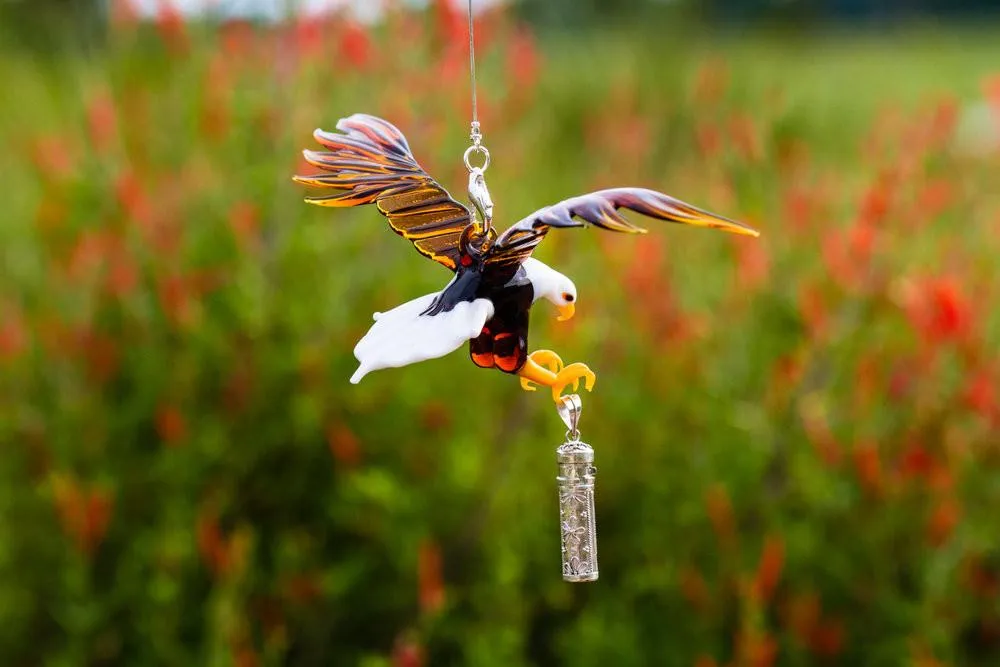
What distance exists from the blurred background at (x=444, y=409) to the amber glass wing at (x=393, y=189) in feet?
4.13

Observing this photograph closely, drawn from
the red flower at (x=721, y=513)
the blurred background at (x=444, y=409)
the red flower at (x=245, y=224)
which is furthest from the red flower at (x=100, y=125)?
the red flower at (x=721, y=513)

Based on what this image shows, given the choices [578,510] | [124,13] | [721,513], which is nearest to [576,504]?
[578,510]

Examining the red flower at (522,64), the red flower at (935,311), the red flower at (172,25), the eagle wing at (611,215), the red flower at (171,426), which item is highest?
the red flower at (172,25)

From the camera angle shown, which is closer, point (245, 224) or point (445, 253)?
point (445, 253)

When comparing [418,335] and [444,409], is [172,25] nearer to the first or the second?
[444,409]

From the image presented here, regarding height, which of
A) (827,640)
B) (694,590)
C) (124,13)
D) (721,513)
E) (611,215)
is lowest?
(827,640)

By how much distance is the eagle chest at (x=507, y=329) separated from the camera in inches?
40.4

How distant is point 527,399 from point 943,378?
0.95 metres

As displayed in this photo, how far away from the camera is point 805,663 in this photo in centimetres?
248

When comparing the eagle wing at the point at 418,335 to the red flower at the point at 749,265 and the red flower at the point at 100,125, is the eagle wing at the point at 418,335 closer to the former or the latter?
the red flower at the point at 749,265

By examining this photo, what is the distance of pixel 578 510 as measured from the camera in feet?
3.63

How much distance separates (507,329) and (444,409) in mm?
1613

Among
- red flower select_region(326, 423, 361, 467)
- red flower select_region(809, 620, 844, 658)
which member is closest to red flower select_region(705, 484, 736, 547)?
red flower select_region(809, 620, 844, 658)

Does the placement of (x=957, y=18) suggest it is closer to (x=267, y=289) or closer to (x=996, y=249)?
(x=996, y=249)
